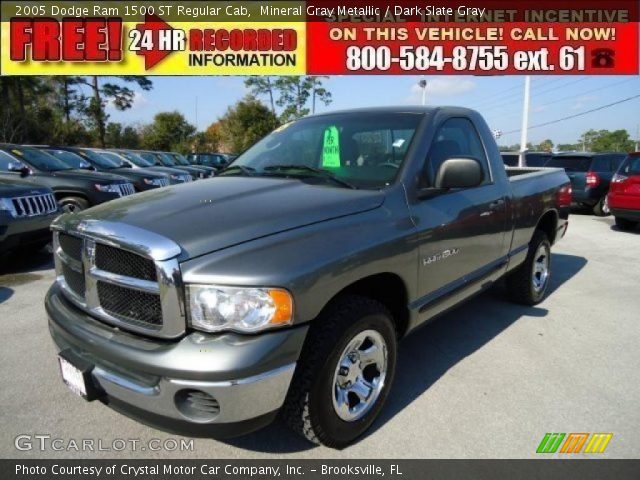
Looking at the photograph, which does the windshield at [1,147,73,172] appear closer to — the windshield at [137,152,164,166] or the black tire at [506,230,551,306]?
the windshield at [137,152,164,166]

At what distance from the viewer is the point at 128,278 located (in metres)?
2.01

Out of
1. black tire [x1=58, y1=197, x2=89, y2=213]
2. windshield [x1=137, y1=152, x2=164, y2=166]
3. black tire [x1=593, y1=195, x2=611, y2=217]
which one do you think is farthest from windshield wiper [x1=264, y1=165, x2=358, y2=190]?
windshield [x1=137, y1=152, x2=164, y2=166]

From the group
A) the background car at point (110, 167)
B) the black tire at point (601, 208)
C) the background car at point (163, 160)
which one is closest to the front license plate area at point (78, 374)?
the background car at point (110, 167)

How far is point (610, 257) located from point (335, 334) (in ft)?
21.4

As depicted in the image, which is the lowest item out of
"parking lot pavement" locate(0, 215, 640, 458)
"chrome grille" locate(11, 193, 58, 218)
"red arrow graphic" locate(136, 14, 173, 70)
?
"parking lot pavement" locate(0, 215, 640, 458)

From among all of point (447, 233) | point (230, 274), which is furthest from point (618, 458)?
point (230, 274)

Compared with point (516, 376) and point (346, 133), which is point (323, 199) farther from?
point (516, 376)

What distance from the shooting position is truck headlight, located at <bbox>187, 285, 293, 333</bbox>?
1866 mm

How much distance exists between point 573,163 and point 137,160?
1265 centimetres

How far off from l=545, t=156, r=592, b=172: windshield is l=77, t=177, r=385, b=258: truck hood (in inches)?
452

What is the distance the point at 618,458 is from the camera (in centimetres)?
231

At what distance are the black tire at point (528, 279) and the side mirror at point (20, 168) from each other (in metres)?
7.11

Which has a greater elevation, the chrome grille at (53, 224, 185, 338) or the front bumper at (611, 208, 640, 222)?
the chrome grille at (53, 224, 185, 338)

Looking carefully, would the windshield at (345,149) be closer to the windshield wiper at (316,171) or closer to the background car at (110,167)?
the windshield wiper at (316,171)
